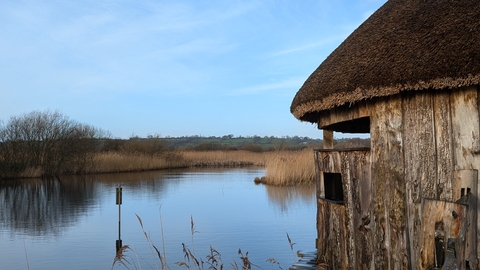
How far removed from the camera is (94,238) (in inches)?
435

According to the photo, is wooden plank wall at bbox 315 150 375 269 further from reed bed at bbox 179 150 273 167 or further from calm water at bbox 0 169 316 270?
reed bed at bbox 179 150 273 167

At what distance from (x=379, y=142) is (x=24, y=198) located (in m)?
16.5

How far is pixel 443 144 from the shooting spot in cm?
373

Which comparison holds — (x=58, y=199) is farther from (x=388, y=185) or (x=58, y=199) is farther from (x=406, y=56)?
(x=406, y=56)

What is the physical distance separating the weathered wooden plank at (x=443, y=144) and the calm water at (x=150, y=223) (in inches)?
114

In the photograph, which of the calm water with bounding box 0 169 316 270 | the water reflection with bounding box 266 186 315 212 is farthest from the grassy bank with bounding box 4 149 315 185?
the calm water with bounding box 0 169 316 270

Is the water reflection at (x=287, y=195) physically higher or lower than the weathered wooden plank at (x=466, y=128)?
lower

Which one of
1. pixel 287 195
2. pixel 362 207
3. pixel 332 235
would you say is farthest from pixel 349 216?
pixel 287 195

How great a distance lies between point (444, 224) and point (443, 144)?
729 millimetres

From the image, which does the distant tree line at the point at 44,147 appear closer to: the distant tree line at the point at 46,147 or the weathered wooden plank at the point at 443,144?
the distant tree line at the point at 46,147

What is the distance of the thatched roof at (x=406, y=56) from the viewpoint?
360cm

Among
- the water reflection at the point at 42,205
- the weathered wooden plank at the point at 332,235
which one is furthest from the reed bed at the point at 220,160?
the weathered wooden plank at the point at 332,235

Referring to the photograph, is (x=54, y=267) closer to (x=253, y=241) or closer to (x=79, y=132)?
(x=253, y=241)

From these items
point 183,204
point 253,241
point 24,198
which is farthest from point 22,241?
point 24,198
